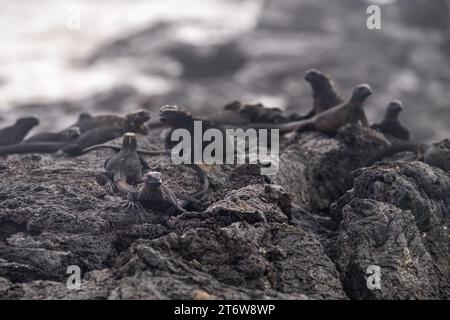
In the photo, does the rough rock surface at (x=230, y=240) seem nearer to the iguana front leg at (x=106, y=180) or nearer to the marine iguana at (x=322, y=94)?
the iguana front leg at (x=106, y=180)

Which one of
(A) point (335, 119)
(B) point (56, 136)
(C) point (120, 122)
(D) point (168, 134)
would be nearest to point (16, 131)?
(B) point (56, 136)

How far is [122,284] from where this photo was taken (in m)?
9.72

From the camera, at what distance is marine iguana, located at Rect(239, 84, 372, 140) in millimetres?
17828

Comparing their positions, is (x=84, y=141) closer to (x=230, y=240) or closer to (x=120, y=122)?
(x=120, y=122)

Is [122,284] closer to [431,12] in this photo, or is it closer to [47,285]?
[47,285]

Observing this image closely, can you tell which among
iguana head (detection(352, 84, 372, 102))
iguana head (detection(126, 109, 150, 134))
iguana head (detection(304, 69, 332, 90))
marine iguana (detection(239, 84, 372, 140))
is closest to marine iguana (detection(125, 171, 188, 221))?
iguana head (detection(126, 109, 150, 134))

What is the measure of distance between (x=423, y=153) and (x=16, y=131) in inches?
355

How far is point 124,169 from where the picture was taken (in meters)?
14.3

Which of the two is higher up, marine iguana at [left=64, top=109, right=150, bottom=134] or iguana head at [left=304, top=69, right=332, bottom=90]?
iguana head at [left=304, top=69, right=332, bottom=90]

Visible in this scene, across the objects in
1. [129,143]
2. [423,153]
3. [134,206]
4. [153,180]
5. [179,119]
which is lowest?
[134,206]

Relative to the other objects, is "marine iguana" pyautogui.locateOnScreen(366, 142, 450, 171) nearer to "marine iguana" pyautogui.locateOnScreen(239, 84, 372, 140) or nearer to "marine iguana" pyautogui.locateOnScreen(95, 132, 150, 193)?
"marine iguana" pyautogui.locateOnScreen(239, 84, 372, 140)

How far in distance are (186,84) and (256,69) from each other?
5334 millimetres

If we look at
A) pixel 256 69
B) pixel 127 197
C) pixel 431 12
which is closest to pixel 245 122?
pixel 127 197

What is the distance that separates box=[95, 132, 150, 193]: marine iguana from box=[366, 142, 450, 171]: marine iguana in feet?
15.0
